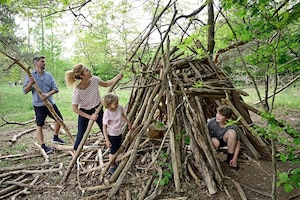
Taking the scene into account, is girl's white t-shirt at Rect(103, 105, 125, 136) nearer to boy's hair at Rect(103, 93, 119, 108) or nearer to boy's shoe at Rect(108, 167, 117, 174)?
boy's hair at Rect(103, 93, 119, 108)

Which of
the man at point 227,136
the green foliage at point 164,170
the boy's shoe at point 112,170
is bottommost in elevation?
the boy's shoe at point 112,170

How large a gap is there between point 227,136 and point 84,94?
7.38ft

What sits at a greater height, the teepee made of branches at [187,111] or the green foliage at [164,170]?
the teepee made of branches at [187,111]

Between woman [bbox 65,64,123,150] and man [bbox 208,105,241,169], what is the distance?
163 centimetres

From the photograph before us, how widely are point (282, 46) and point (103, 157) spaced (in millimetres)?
3121

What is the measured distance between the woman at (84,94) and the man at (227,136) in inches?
64.2

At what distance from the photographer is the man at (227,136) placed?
3643 mm

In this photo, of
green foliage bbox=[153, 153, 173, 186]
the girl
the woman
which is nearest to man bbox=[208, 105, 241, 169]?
green foliage bbox=[153, 153, 173, 186]

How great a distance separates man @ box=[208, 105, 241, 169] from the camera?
12.0 feet

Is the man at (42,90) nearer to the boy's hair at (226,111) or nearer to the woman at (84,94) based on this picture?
the woman at (84,94)

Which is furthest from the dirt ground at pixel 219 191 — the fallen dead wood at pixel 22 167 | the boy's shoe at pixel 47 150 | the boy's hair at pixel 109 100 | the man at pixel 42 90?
the boy's hair at pixel 109 100

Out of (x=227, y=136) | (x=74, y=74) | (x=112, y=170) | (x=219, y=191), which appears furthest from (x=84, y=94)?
(x=219, y=191)

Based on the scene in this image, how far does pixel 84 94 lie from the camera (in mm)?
4016

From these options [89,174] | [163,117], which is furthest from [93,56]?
[89,174]
